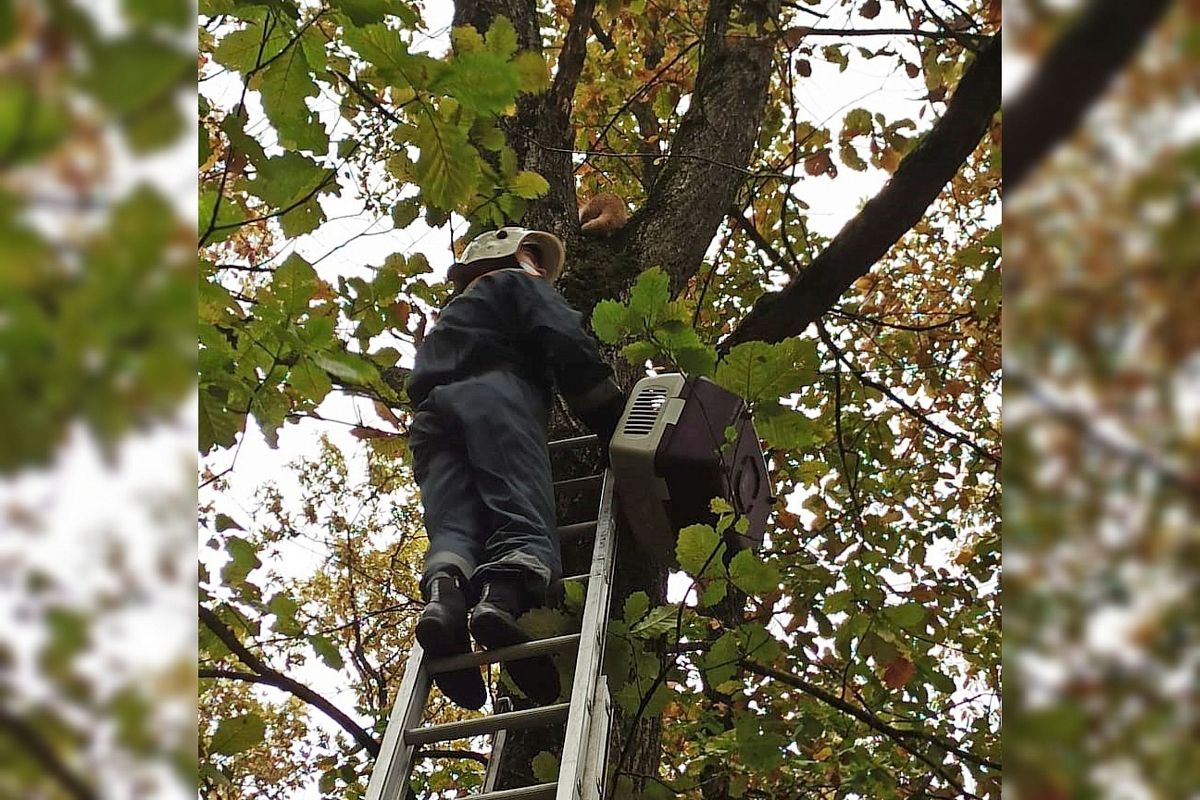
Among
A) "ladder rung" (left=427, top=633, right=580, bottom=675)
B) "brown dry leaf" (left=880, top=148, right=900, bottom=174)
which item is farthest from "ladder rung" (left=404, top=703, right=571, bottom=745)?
"brown dry leaf" (left=880, top=148, right=900, bottom=174)

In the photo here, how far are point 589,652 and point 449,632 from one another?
1.38 ft

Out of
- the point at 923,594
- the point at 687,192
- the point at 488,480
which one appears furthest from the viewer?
the point at 923,594

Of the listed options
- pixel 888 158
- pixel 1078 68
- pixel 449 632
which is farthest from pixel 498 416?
pixel 1078 68

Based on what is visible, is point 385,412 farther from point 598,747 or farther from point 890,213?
point 598,747

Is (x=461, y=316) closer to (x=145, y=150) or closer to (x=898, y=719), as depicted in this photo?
(x=898, y=719)

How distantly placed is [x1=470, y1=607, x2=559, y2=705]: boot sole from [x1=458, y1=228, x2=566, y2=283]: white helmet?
1.70m

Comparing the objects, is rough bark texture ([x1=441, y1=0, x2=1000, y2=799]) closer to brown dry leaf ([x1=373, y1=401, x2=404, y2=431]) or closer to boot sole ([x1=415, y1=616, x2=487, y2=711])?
boot sole ([x1=415, y1=616, x2=487, y2=711])

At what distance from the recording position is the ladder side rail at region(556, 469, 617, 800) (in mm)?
2400

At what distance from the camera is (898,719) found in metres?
4.34

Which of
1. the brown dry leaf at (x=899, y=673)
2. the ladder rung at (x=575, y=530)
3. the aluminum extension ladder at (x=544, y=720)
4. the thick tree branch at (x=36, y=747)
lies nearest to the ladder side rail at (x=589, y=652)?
the aluminum extension ladder at (x=544, y=720)

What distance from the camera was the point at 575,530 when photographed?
346 centimetres

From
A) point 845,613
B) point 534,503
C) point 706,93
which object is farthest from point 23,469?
point 706,93

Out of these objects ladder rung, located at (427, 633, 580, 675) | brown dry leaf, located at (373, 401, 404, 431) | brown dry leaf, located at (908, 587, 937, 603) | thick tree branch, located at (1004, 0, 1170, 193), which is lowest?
thick tree branch, located at (1004, 0, 1170, 193)

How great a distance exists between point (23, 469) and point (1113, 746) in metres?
0.34
